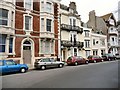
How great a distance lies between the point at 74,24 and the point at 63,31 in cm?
407

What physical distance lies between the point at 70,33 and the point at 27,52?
1191 cm

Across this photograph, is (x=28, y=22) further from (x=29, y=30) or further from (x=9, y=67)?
(x=9, y=67)

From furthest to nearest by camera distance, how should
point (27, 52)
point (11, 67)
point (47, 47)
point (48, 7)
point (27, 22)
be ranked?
point (48, 7) < point (47, 47) < point (27, 22) < point (27, 52) < point (11, 67)

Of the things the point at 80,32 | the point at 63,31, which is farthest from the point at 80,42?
the point at 63,31

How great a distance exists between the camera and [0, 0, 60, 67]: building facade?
19953mm

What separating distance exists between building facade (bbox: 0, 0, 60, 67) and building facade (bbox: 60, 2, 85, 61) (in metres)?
3.88

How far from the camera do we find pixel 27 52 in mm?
22719

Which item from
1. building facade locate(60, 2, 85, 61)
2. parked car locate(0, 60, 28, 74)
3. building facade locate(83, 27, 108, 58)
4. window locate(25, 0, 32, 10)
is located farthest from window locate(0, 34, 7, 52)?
building facade locate(83, 27, 108, 58)

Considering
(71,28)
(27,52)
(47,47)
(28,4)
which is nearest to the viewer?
(27,52)

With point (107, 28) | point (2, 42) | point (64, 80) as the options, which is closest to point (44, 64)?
point (2, 42)

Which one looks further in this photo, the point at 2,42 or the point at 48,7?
the point at 48,7

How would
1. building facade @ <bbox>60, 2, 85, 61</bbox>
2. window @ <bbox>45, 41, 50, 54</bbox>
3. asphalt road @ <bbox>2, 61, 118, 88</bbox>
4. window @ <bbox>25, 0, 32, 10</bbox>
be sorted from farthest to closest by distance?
1. building facade @ <bbox>60, 2, 85, 61</bbox>
2. window @ <bbox>45, 41, 50, 54</bbox>
3. window @ <bbox>25, 0, 32, 10</bbox>
4. asphalt road @ <bbox>2, 61, 118, 88</bbox>

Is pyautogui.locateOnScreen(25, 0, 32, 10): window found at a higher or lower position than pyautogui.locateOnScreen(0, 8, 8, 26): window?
higher

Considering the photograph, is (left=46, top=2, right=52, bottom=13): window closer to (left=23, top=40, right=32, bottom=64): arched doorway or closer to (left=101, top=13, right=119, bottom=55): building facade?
(left=23, top=40, right=32, bottom=64): arched doorway
